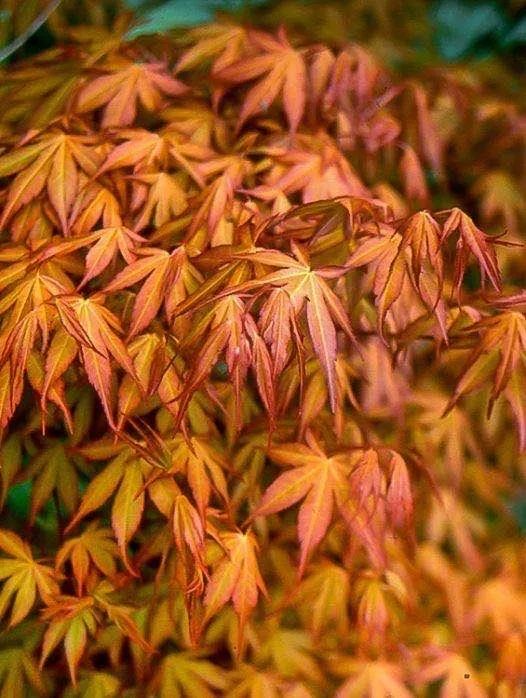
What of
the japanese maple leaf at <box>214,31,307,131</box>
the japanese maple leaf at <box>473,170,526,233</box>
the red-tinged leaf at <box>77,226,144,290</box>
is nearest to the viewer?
the red-tinged leaf at <box>77,226,144,290</box>

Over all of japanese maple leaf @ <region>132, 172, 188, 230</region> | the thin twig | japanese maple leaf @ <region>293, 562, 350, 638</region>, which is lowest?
japanese maple leaf @ <region>293, 562, 350, 638</region>

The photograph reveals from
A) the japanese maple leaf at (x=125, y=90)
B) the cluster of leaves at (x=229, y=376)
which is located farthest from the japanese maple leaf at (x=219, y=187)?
the japanese maple leaf at (x=125, y=90)

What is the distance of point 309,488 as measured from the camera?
3.36 feet

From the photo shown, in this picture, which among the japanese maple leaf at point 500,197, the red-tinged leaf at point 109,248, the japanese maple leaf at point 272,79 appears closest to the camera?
the red-tinged leaf at point 109,248

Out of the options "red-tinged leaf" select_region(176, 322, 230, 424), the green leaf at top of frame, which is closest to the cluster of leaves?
"red-tinged leaf" select_region(176, 322, 230, 424)

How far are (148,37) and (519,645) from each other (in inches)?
39.5

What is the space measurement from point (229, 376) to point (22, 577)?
35cm

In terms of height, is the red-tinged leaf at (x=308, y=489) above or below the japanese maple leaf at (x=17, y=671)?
above

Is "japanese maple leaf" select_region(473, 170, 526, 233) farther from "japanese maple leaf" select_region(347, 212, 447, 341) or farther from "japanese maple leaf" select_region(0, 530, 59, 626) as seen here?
"japanese maple leaf" select_region(0, 530, 59, 626)

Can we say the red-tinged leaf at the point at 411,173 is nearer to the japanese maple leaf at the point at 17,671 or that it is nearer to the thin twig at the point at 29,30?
the thin twig at the point at 29,30

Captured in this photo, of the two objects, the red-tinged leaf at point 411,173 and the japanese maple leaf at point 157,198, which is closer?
the japanese maple leaf at point 157,198

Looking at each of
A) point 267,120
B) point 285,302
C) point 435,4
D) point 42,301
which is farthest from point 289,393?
point 435,4

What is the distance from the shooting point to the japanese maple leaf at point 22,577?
98 cm

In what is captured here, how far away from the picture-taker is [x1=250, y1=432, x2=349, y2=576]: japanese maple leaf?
992mm
